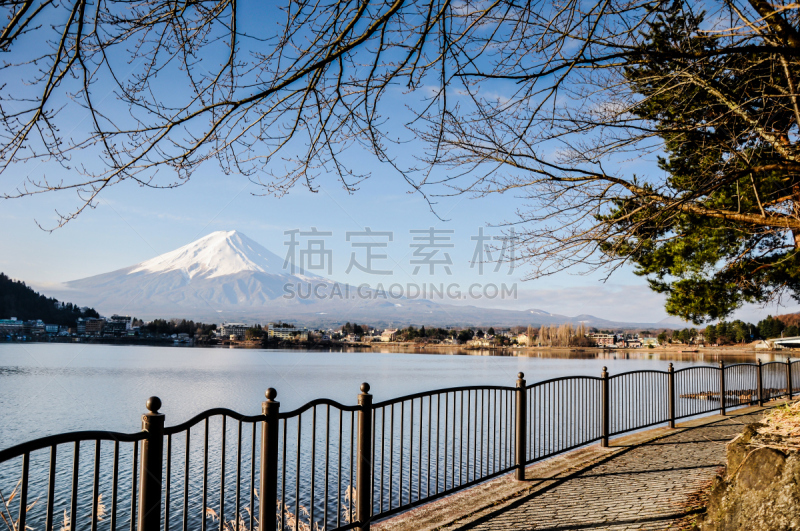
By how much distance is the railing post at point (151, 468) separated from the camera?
3.49m

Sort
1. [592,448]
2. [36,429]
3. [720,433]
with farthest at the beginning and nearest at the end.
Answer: [36,429] < [720,433] < [592,448]

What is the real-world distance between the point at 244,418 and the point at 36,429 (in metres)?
25.5

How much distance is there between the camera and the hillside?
104125mm

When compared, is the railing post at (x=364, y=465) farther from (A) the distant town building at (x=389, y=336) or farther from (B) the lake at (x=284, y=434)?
(A) the distant town building at (x=389, y=336)

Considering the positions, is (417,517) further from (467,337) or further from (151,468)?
→ (467,337)

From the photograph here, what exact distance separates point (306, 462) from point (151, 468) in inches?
567

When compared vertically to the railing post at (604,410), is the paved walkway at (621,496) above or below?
below

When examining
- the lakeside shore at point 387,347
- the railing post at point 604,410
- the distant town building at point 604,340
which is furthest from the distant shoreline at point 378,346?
the railing post at point 604,410

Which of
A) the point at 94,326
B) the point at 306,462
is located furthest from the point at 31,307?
the point at 306,462

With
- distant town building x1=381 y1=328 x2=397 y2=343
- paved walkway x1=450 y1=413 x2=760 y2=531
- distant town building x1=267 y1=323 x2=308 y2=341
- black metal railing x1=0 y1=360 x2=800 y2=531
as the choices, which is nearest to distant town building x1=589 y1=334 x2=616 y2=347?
distant town building x1=381 y1=328 x2=397 y2=343

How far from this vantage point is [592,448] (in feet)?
30.9

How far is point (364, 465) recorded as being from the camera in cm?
511

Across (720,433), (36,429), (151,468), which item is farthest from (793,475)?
(36,429)

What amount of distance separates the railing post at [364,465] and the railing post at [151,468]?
77.7 inches
